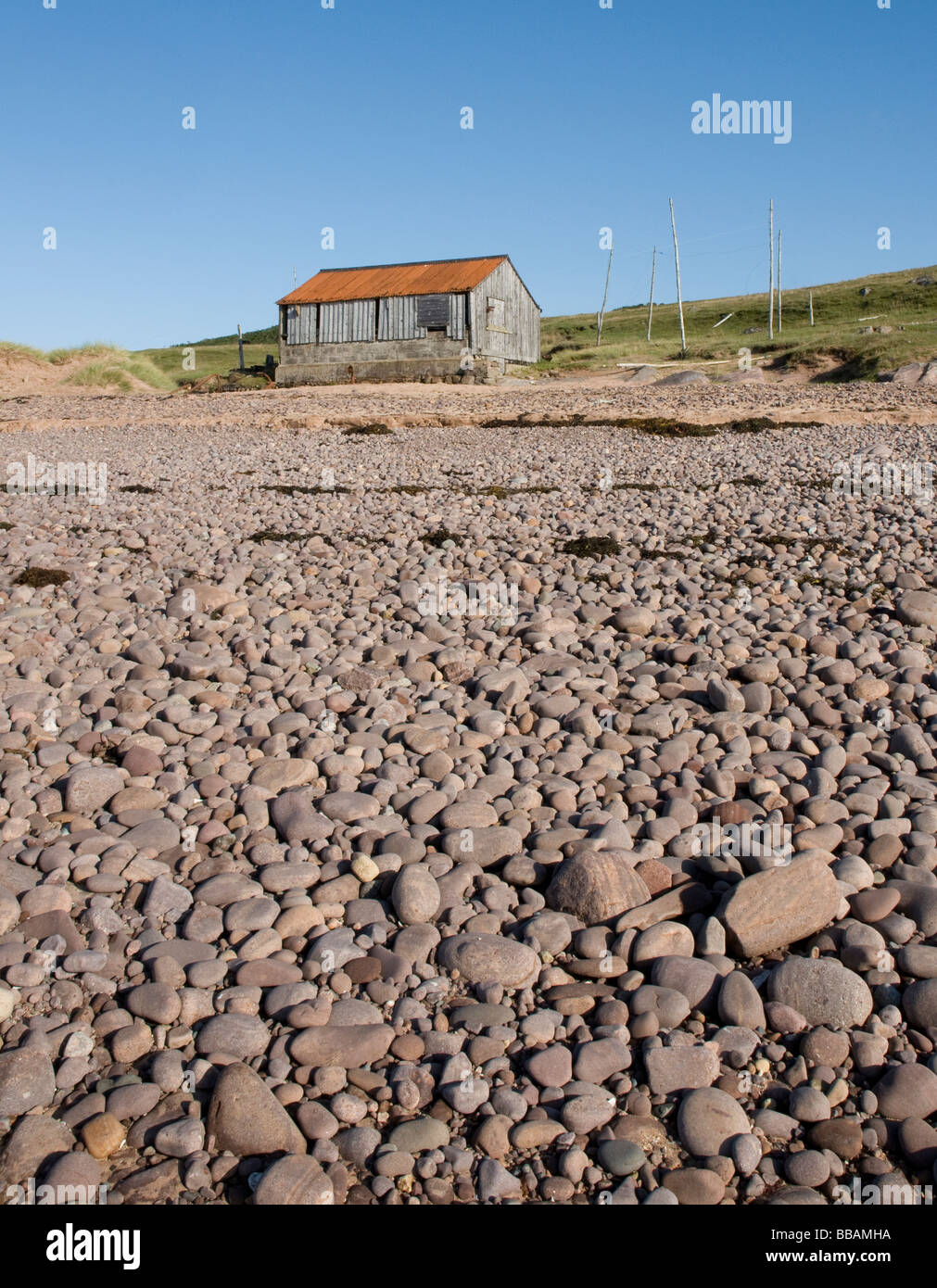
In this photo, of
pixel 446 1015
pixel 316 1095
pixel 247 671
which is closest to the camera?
pixel 316 1095

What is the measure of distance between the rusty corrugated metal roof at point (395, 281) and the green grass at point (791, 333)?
484 cm

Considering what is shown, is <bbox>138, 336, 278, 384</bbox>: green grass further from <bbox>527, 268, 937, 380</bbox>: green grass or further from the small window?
<bbox>527, 268, 937, 380</bbox>: green grass

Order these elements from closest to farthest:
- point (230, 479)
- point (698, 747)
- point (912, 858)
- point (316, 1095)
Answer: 1. point (316, 1095)
2. point (912, 858)
3. point (698, 747)
4. point (230, 479)

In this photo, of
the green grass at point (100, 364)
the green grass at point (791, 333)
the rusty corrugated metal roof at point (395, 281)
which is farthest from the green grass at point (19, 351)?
the green grass at point (791, 333)

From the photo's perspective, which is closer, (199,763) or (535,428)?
(199,763)

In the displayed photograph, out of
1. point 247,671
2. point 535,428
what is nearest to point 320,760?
point 247,671

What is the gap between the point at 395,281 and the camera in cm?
3453

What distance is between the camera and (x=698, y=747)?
451cm

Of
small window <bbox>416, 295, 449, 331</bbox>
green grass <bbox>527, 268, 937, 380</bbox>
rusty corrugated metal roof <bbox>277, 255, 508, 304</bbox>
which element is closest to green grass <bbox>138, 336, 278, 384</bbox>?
rusty corrugated metal roof <bbox>277, 255, 508, 304</bbox>

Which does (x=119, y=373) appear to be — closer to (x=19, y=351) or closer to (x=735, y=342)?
(x=19, y=351)

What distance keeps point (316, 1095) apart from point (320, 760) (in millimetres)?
1837

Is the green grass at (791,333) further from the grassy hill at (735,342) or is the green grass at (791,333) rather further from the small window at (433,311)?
the small window at (433,311)
